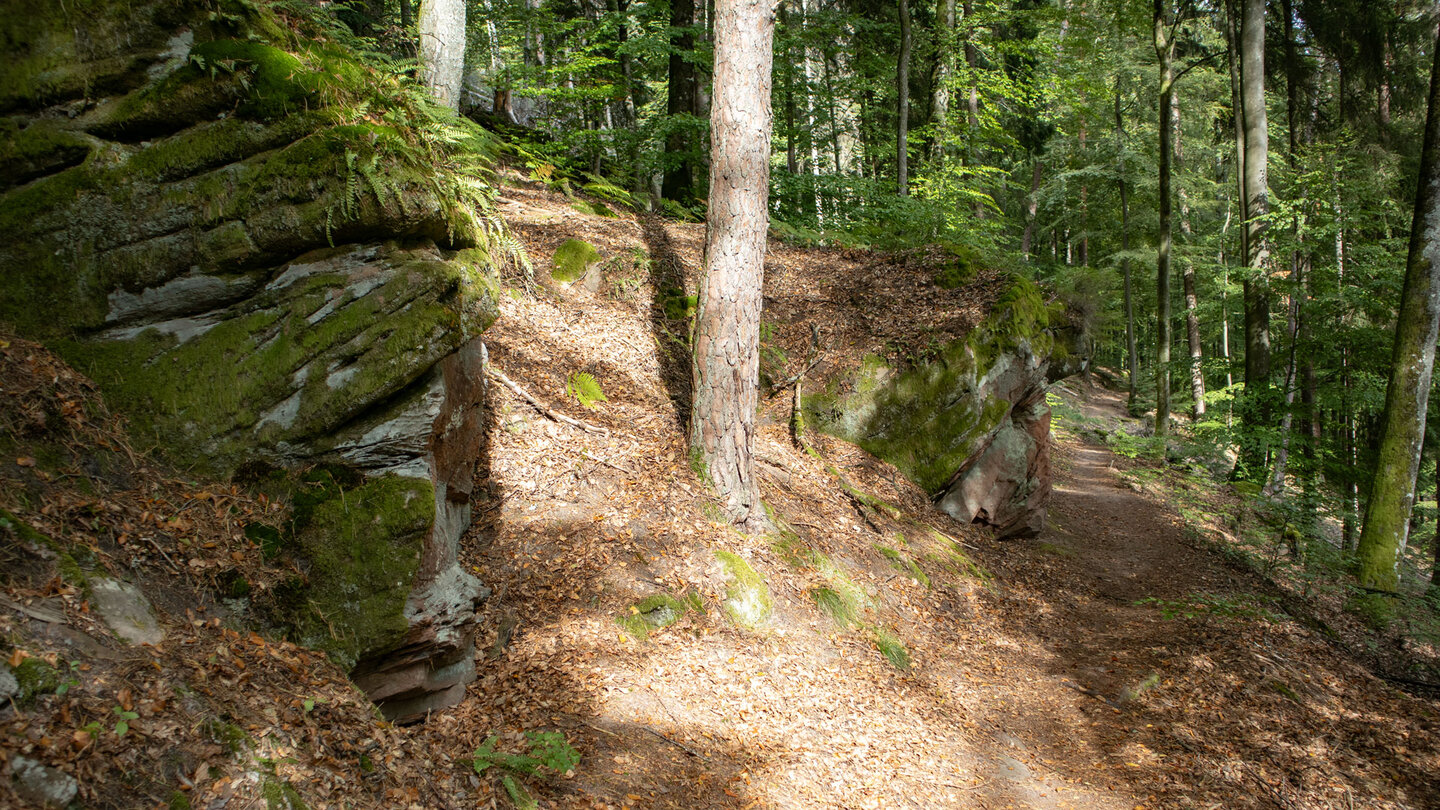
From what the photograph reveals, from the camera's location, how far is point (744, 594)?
6223mm

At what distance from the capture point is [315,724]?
3221 millimetres

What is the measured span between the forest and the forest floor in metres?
0.03

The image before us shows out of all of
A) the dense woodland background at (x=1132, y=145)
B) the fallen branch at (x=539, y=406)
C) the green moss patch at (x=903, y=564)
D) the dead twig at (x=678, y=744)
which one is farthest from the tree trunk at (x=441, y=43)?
the dead twig at (x=678, y=744)

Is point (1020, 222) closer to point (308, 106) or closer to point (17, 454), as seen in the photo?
point (308, 106)

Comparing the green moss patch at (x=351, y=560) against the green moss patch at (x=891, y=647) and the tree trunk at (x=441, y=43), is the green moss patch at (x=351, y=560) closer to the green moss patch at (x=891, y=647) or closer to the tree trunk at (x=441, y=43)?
the green moss patch at (x=891, y=647)

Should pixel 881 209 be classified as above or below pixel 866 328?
above

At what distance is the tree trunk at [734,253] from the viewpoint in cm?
671

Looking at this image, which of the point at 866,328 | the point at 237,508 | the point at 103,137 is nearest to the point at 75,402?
the point at 237,508

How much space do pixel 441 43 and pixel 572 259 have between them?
3.30 metres

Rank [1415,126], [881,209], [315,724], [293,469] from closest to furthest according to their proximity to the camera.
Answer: [315,724] < [293,469] < [881,209] < [1415,126]

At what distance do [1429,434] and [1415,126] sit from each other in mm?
9457

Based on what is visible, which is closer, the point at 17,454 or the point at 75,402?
the point at 17,454

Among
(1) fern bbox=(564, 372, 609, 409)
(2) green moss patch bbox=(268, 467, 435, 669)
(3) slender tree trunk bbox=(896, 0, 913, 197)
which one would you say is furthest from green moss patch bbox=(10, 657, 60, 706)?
(3) slender tree trunk bbox=(896, 0, 913, 197)

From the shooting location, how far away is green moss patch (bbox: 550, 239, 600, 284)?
925 cm
